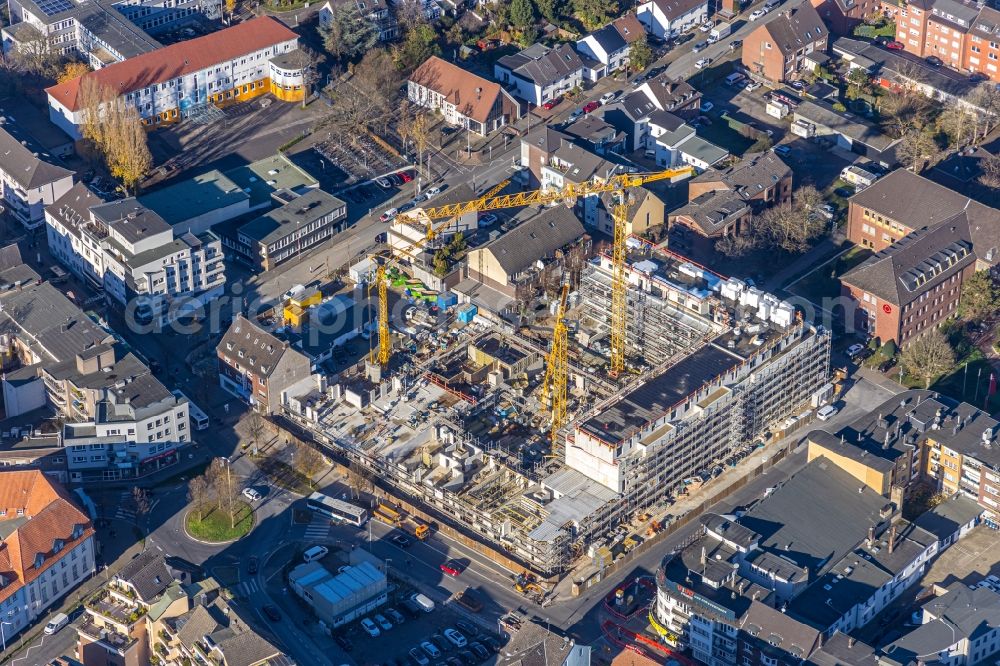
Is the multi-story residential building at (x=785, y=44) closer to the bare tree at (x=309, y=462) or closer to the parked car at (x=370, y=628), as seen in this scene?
the bare tree at (x=309, y=462)

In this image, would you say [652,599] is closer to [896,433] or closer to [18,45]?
[896,433]

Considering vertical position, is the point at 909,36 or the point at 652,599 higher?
the point at 909,36

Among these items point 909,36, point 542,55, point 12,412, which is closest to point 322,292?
point 12,412

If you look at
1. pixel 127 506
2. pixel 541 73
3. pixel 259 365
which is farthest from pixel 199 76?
pixel 127 506

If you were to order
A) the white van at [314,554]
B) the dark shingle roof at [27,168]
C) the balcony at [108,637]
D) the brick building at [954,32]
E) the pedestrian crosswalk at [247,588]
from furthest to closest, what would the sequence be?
1. the brick building at [954,32]
2. the dark shingle roof at [27,168]
3. the white van at [314,554]
4. the pedestrian crosswalk at [247,588]
5. the balcony at [108,637]

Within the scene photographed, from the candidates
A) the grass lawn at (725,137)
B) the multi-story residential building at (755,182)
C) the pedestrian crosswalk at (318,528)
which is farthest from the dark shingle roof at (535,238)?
the pedestrian crosswalk at (318,528)

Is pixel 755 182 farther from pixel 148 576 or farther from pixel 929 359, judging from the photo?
pixel 148 576

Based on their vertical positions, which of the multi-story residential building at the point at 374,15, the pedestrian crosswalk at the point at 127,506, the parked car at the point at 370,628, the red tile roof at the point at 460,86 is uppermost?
the multi-story residential building at the point at 374,15
